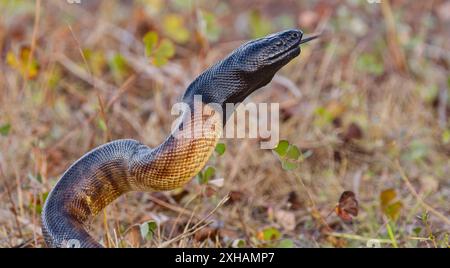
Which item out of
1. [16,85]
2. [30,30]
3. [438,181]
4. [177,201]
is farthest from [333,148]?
[30,30]

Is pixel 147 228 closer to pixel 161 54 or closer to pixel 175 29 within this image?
pixel 161 54

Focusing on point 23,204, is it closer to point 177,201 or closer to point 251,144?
point 177,201

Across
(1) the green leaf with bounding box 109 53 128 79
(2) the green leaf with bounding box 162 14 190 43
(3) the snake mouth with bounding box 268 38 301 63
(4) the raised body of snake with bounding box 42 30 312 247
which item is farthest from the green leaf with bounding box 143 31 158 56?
(2) the green leaf with bounding box 162 14 190 43

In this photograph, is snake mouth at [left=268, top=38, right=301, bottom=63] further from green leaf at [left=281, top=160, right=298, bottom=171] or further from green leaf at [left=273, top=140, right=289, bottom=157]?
green leaf at [left=281, top=160, right=298, bottom=171]

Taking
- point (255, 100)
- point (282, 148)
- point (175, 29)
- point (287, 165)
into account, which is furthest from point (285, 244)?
point (175, 29)

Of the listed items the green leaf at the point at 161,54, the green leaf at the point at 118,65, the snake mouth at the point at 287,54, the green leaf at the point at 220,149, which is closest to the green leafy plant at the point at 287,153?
the green leaf at the point at 220,149

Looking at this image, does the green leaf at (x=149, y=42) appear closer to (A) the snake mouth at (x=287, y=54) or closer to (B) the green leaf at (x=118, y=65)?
(A) the snake mouth at (x=287, y=54)
